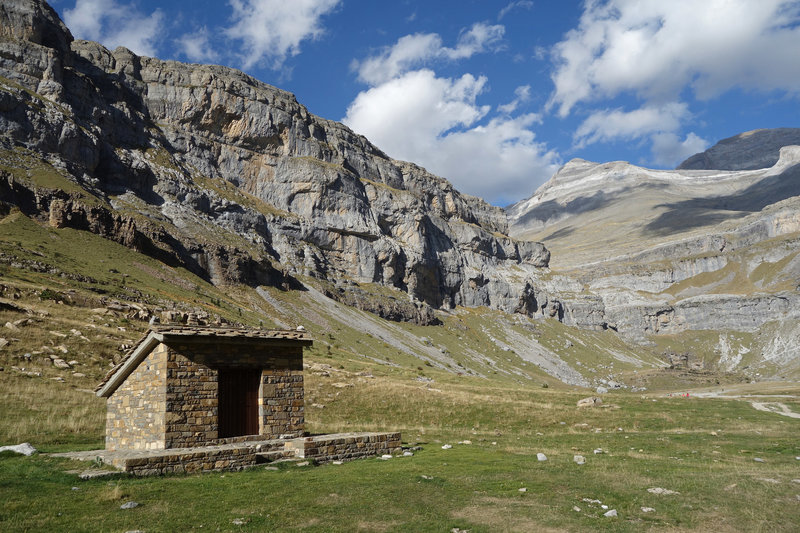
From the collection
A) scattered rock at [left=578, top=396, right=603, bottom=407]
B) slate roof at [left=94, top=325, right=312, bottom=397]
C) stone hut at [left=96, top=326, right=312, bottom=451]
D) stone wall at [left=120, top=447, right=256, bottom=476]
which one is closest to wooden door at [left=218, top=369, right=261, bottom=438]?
stone hut at [left=96, top=326, right=312, bottom=451]

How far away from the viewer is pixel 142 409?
20.9 metres

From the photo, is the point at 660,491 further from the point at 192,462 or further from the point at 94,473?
the point at 94,473

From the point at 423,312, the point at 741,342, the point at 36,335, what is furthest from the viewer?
the point at 741,342

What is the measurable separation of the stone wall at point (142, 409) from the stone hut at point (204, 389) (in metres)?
0.04

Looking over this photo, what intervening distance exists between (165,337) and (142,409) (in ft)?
10.9

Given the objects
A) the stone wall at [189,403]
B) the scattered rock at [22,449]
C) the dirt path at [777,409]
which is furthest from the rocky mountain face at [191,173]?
the dirt path at [777,409]

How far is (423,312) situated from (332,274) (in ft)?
98.6

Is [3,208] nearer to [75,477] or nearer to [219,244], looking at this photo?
[219,244]

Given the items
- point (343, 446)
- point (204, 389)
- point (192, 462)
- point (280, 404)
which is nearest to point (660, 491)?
point (343, 446)

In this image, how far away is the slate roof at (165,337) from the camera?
20.3 m

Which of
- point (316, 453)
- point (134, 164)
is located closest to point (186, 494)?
point (316, 453)

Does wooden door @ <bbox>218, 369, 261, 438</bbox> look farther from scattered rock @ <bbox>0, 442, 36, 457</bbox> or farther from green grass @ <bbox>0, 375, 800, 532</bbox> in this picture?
scattered rock @ <bbox>0, 442, 36, 457</bbox>

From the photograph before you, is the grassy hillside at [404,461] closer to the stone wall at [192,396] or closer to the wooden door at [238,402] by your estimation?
the stone wall at [192,396]

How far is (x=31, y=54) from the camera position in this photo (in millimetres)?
129250
